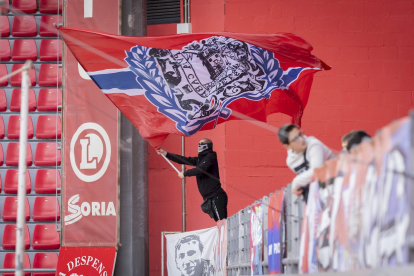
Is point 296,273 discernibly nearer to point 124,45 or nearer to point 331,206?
point 331,206

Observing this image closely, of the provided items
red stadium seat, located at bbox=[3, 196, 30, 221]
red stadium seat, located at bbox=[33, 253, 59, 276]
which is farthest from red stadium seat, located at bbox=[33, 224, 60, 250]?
red stadium seat, located at bbox=[3, 196, 30, 221]

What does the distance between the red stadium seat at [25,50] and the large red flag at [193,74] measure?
3.70m

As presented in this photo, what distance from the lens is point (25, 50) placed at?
1055 centimetres

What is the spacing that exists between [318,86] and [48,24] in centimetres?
404

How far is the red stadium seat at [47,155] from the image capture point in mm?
10148

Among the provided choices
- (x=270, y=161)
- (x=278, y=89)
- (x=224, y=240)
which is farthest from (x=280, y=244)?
(x=270, y=161)

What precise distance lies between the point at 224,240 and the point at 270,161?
8.13ft

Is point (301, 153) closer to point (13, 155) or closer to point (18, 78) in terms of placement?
point (13, 155)

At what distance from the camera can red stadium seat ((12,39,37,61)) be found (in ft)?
34.5

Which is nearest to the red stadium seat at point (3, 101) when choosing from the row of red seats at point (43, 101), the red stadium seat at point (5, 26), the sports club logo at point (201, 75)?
the row of red seats at point (43, 101)

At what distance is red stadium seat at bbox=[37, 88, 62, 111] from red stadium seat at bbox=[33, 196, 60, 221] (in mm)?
1321

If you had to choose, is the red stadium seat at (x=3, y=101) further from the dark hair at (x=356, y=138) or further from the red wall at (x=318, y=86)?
the dark hair at (x=356, y=138)

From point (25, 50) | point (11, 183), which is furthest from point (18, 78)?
point (11, 183)

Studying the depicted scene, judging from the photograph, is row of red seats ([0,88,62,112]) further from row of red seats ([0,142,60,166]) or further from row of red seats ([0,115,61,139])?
row of red seats ([0,142,60,166])
